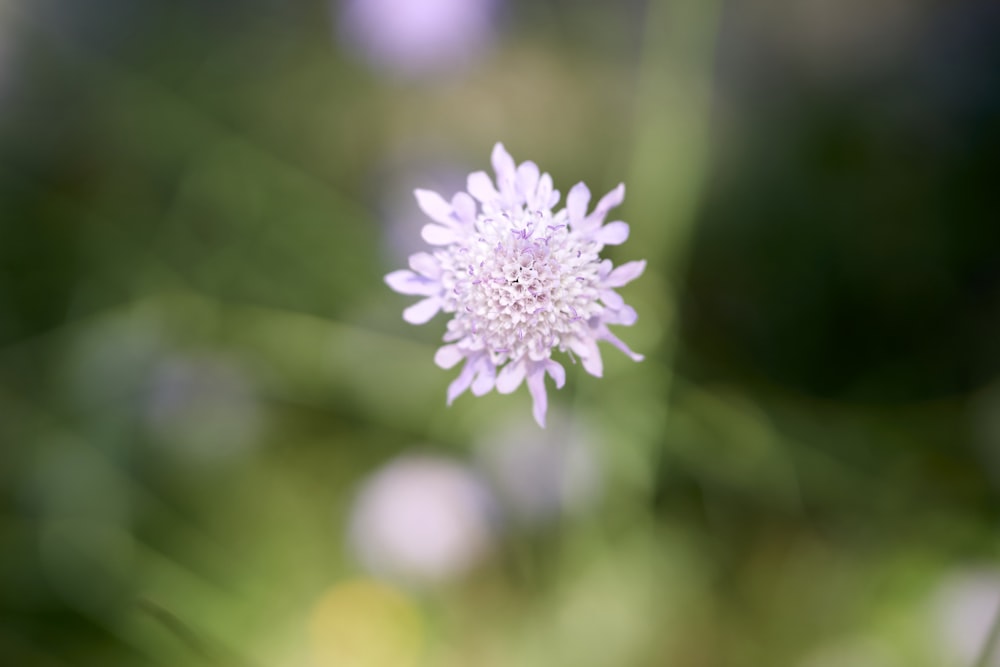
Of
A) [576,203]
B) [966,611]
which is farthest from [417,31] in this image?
[966,611]

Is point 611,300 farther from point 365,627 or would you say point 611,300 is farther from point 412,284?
point 365,627

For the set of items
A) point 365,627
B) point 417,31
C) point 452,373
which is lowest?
point 365,627

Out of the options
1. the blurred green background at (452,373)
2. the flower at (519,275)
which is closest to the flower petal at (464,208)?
the flower at (519,275)

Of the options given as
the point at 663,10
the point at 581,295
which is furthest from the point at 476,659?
the point at 663,10

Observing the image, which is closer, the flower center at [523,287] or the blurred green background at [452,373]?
the flower center at [523,287]

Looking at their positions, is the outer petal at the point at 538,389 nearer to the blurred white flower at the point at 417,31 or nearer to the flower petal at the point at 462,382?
the flower petal at the point at 462,382

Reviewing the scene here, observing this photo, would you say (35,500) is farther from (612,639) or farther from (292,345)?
(612,639)

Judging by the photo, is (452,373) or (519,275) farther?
(452,373)
